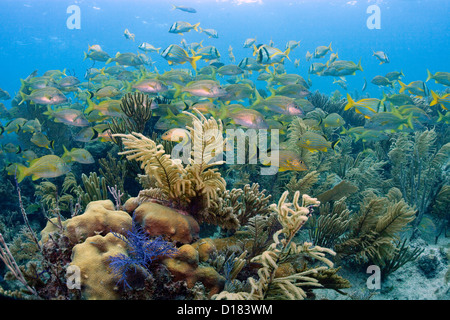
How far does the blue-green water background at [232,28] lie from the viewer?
51.2 metres

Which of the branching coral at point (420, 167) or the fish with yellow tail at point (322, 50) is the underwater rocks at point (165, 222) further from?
the fish with yellow tail at point (322, 50)

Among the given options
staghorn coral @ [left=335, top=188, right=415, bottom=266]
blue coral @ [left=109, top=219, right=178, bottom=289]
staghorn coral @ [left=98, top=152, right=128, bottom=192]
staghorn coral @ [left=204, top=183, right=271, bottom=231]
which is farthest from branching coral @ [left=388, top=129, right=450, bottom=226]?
staghorn coral @ [left=98, top=152, right=128, bottom=192]

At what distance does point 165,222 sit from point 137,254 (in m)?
0.36

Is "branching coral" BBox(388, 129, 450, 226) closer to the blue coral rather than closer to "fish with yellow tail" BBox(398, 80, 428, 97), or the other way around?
"fish with yellow tail" BBox(398, 80, 428, 97)

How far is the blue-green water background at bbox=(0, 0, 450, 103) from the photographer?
51.2 meters

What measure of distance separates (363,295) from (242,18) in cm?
7973

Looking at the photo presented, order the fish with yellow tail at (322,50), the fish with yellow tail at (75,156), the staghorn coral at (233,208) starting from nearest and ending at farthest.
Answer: the staghorn coral at (233,208), the fish with yellow tail at (75,156), the fish with yellow tail at (322,50)

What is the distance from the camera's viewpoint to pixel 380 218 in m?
3.23

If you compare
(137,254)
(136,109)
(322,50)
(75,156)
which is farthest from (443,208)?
(322,50)

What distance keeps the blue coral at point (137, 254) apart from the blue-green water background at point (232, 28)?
52.9 metres

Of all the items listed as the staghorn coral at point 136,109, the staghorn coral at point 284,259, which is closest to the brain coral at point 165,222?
the staghorn coral at point 284,259

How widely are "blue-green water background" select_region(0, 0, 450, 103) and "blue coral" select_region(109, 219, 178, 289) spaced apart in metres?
52.9

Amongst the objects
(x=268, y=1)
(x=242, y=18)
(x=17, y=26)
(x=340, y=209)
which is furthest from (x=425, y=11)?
(x=17, y=26)
